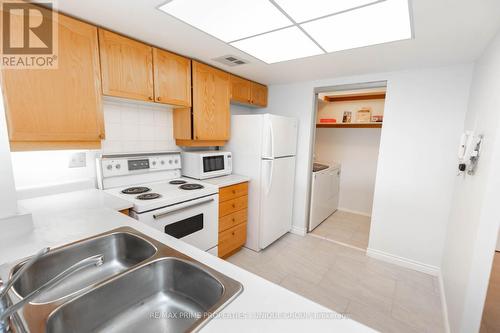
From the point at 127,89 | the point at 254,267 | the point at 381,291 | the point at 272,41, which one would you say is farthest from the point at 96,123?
the point at 381,291

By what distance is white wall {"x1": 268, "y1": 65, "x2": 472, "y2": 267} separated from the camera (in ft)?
7.16

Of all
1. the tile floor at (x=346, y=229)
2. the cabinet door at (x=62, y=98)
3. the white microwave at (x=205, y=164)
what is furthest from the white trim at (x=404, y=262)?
the cabinet door at (x=62, y=98)

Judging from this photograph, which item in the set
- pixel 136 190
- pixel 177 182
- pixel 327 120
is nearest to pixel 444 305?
pixel 177 182

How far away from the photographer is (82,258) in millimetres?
1028

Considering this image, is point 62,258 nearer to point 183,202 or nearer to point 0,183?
point 0,183

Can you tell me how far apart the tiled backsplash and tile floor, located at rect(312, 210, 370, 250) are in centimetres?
239

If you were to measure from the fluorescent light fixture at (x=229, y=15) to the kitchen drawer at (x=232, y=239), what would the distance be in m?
1.85

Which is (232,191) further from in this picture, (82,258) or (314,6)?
(314,6)

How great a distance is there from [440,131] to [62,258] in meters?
3.05

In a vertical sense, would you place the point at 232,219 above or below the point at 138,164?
below

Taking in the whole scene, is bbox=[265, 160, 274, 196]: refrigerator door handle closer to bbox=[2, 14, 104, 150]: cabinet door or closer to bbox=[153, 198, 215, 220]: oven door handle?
bbox=[153, 198, 215, 220]: oven door handle

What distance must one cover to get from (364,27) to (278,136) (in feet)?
4.50

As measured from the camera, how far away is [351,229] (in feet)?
11.1

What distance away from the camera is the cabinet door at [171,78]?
198cm
